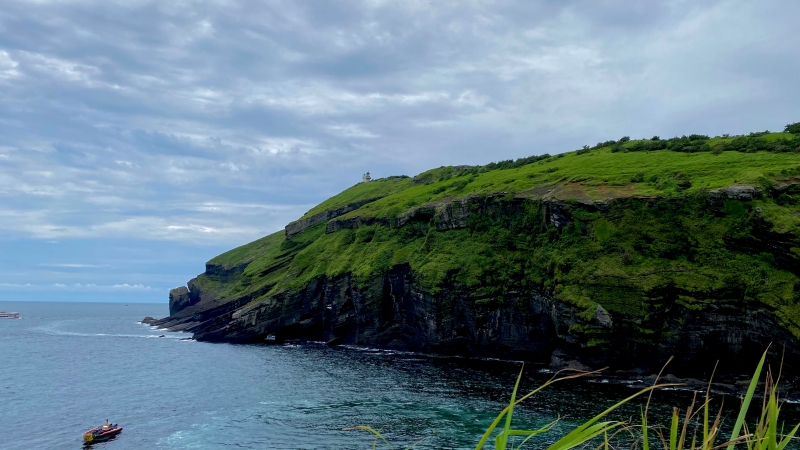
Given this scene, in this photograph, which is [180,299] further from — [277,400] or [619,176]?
[619,176]

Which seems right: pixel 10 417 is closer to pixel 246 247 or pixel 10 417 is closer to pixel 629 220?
pixel 629 220

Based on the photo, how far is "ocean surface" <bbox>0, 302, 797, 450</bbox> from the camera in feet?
133

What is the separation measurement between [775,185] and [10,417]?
7964cm

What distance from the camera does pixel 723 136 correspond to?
291 feet

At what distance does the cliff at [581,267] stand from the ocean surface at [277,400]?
20.0 feet

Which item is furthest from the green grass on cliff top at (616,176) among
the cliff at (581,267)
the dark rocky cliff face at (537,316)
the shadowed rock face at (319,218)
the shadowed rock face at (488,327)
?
the shadowed rock face at (319,218)

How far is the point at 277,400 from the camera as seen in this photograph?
2079 inches

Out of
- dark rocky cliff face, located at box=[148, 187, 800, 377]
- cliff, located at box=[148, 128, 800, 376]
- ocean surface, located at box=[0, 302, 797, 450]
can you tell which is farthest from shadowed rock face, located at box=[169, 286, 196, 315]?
ocean surface, located at box=[0, 302, 797, 450]

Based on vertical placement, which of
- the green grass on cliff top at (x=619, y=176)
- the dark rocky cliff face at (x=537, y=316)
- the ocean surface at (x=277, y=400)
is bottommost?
the ocean surface at (x=277, y=400)

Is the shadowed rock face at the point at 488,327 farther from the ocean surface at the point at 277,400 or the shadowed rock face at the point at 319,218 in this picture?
the shadowed rock face at the point at 319,218

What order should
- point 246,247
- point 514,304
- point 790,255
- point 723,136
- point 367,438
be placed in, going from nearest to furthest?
point 367,438
point 790,255
point 514,304
point 723,136
point 246,247

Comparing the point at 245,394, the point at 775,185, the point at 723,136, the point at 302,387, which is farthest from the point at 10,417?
the point at 723,136

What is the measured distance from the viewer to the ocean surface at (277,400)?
40.5 meters

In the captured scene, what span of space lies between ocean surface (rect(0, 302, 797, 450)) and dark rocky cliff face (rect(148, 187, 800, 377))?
458 cm
